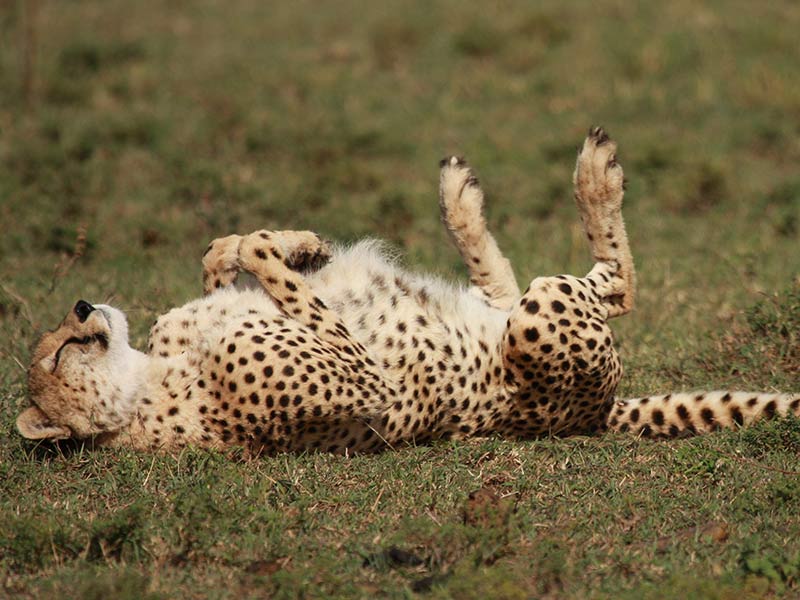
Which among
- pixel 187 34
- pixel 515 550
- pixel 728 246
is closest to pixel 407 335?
pixel 515 550

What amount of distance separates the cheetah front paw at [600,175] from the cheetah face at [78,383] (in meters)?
1.89

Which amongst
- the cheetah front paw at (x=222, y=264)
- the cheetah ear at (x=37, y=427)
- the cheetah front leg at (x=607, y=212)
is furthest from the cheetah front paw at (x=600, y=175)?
the cheetah ear at (x=37, y=427)

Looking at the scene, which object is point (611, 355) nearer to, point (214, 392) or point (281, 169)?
point (214, 392)

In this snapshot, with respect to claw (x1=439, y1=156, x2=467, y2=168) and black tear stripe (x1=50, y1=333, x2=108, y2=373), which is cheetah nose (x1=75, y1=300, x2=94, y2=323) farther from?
claw (x1=439, y1=156, x2=467, y2=168)

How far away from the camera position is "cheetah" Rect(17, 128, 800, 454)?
12.7 feet

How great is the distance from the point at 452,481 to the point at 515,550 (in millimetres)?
540

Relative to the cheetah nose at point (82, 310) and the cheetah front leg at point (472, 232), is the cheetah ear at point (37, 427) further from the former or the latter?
the cheetah front leg at point (472, 232)

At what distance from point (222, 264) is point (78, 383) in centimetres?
69

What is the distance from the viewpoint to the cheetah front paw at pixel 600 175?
4688 mm

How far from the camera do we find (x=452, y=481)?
3824 millimetres

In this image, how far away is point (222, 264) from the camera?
4.27 metres

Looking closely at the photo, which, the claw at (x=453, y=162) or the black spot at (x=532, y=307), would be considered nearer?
the black spot at (x=532, y=307)

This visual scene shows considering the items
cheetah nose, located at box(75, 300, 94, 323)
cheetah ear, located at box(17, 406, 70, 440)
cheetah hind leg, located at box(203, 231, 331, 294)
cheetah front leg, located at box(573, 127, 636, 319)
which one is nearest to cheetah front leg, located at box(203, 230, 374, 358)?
cheetah hind leg, located at box(203, 231, 331, 294)

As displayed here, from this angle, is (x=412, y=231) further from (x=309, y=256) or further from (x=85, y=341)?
(x=85, y=341)
